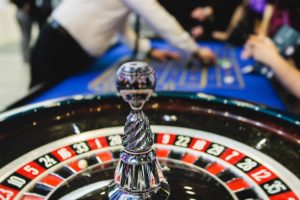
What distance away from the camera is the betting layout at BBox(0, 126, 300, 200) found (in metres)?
0.75

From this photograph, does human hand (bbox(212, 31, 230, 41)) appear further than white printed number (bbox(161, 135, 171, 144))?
Yes

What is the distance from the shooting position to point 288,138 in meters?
0.93

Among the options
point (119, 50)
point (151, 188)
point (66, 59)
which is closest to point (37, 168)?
point (151, 188)

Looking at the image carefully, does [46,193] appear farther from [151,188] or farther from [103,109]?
[103,109]

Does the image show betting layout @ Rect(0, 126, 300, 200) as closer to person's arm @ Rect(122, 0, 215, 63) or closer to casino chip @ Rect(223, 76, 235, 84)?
casino chip @ Rect(223, 76, 235, 84)

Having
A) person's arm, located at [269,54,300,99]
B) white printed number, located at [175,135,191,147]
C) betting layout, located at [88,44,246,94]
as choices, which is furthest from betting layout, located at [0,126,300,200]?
person's arm, located at [269,54,300,99]

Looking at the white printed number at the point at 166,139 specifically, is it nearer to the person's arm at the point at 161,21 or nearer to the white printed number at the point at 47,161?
the white printed number at the point at 47,161

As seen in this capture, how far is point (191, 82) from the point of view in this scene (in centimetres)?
173

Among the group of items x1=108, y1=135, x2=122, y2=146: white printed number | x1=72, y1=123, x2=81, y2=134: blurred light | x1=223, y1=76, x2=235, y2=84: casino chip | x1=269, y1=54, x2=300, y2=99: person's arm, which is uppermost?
x1=223, y1=76, x2=235, y2=84: casino chip

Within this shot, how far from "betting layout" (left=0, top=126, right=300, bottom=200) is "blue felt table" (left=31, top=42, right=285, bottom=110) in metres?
0.49

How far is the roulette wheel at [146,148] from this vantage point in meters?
0.71

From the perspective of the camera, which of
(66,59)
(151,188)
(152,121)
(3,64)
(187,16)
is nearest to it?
(151,188)

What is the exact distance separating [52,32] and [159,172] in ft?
4.97

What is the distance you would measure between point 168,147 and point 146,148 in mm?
232
